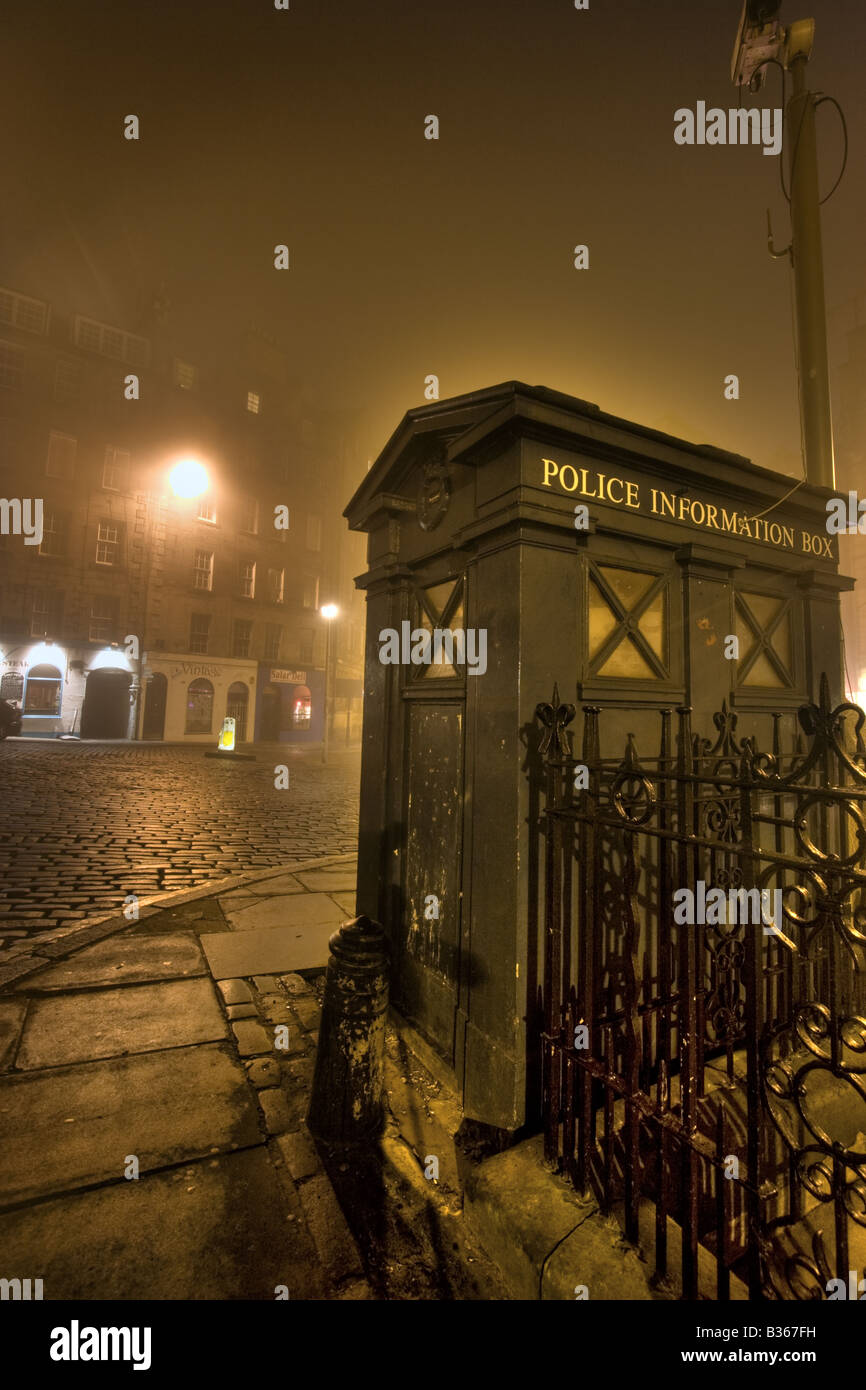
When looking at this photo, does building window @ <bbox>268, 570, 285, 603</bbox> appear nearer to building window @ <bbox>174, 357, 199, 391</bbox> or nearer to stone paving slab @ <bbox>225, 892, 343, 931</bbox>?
building window @ <bbox>174, 357, 199, 391</bbox>

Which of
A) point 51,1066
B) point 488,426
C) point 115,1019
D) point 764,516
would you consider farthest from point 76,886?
point 764,516

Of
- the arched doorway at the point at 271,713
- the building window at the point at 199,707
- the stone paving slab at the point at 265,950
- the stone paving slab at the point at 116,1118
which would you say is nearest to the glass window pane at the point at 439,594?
the stone paving slab at the point at 265,950

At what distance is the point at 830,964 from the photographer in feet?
5.51

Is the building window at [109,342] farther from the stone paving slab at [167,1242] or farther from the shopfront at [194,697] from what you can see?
the stone paving slab at [167,1242]

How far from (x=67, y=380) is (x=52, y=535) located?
8.52 metres

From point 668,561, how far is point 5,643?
3120 cm

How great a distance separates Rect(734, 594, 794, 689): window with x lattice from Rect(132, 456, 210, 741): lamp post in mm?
29693

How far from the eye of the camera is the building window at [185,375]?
32625 mm

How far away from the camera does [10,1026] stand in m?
3.80

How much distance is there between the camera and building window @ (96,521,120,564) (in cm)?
2898

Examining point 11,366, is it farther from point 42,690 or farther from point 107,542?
point 42,690

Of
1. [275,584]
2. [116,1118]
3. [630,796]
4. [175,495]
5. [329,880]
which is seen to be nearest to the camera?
[630,796]

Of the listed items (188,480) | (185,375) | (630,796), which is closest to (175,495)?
(188,480)
